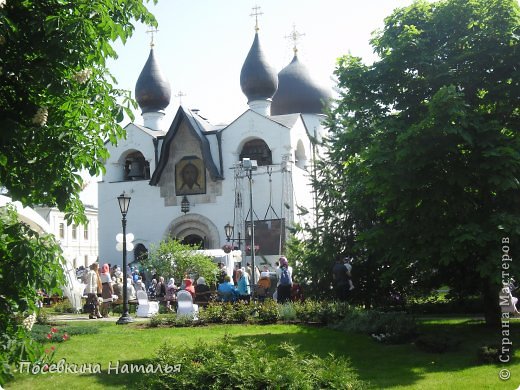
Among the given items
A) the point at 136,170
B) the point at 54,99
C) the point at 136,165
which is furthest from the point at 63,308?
the point at 136,165

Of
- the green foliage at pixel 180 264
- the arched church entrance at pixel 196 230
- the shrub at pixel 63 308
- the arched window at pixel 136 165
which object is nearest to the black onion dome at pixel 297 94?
the arched window at pixel 136 165

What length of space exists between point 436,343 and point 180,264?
47.3 ft

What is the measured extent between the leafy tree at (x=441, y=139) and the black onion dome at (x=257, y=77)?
25103mm

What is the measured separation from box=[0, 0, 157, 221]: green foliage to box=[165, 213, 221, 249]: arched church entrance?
29.6m

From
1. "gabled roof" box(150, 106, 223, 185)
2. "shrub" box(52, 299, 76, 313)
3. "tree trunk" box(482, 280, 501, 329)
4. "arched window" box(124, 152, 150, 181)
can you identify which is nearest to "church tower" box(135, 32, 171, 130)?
"arched window" box(124, 152, 150, 181)

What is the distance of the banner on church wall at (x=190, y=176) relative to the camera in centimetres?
3588

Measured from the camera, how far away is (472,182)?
435 inches

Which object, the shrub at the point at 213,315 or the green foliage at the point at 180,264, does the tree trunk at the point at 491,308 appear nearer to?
the shrub at the point at 213,315

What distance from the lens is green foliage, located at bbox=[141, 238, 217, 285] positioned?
23.0 meters

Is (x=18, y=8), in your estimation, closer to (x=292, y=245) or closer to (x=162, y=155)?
(x=292, y=245)

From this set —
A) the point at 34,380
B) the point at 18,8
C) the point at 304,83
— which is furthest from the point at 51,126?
the point at 304,83

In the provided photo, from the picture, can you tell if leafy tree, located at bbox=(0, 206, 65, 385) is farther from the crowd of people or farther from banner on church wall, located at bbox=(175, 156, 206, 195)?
banner on church wall, located at bbox=(175, 156, 206, 195)

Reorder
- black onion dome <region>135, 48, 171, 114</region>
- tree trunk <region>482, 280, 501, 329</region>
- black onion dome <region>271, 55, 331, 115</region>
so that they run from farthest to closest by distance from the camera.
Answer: black onion dome <region>271, 55, 331, 115</region> → black onion dome <region>135, 48, 171, 114</region> → tree trunk <region>482, 280, 501, 329</region>

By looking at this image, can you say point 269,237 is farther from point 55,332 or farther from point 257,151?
point 55,332
